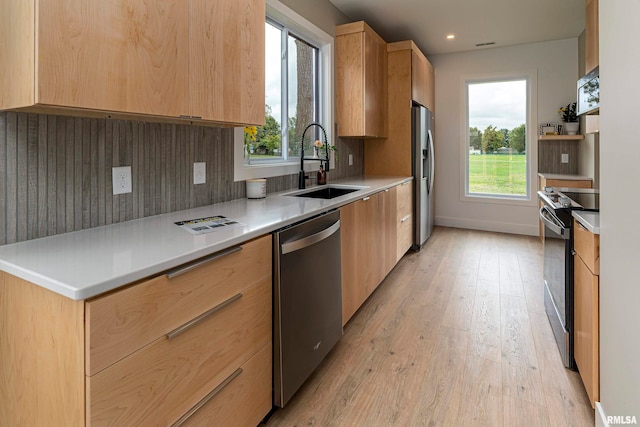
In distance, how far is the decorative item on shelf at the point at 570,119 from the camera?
14.8 ft

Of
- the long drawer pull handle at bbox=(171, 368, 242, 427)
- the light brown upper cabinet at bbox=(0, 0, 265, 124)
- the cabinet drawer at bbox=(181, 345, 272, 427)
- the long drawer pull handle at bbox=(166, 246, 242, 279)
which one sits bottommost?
the cabinet drawer at bbox=(181, 345, 272, 427)

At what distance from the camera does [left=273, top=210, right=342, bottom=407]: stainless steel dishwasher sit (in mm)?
1558

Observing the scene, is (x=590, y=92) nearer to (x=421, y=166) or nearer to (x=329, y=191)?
(x=329, y=191)

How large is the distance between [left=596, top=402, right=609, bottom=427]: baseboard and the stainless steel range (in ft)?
1.61

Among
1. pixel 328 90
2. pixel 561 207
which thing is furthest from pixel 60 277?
pixel 328 90

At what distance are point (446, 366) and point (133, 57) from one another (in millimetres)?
2065

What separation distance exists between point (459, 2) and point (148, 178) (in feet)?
11.4

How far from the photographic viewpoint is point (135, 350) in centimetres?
96

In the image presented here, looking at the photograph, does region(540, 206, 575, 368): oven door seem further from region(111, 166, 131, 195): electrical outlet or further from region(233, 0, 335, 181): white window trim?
region(111, 166, 131, 195): electrical outlet

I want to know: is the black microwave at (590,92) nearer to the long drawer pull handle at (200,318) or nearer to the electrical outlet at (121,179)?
the long drawer pull handle at (200,318)

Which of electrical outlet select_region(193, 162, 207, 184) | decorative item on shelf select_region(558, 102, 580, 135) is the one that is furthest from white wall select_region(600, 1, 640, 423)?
decorative item on shelf select_region(558, 102, 580, 135)

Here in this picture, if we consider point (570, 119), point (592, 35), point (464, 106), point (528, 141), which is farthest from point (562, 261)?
point (464, 106)

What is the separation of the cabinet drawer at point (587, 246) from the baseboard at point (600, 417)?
1.81 ft

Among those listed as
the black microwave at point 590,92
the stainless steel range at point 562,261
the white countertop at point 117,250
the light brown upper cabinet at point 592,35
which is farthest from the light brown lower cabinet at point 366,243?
the light brown upper cabinet at point 592,35
